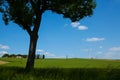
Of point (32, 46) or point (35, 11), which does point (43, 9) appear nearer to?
point (35, 11)

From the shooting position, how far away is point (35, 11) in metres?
32.5

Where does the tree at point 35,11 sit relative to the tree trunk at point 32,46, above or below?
above

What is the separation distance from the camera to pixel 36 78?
9461 mm

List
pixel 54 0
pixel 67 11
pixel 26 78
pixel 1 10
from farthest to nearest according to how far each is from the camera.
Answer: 1. pixel 1 10
2. pixel 67 11
3. pixel 54 0
4. pixel 26 78

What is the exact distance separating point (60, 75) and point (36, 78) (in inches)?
47.2

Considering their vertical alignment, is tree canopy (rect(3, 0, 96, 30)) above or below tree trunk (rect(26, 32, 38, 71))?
above

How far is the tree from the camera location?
31516 mm

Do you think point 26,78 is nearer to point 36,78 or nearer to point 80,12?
point 36,78

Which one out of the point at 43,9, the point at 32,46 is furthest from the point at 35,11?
the point at 32,46

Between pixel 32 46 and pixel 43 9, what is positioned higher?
pixel 43 9

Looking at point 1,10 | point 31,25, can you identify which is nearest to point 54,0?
point 31,25

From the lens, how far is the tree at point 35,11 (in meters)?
31.5

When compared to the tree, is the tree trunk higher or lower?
lower

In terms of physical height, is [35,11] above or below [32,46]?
above
